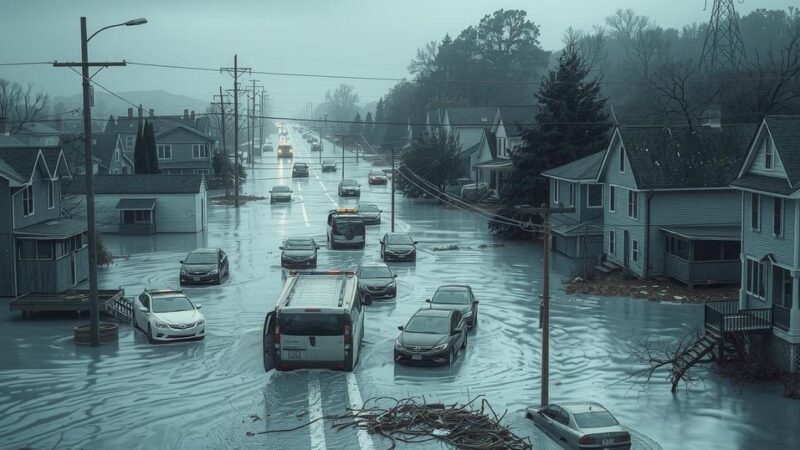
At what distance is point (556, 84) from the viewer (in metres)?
62.7

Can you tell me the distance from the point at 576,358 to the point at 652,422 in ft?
21.1

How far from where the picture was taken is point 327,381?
24172 millimetres

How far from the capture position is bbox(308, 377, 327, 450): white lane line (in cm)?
1919

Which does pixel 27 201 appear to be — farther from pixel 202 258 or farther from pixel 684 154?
pixel 684 154

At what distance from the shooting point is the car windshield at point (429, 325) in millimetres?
27609

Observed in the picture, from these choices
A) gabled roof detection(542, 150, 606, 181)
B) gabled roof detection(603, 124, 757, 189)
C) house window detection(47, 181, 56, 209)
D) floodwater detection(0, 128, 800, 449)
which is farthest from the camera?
gabled roof detection(542, 150, 606, 181)

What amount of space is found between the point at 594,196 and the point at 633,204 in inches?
278

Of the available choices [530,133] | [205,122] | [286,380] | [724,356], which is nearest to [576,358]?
[724,356]

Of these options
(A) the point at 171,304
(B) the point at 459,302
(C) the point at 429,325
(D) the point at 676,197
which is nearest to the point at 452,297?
(B) the point at 459,302

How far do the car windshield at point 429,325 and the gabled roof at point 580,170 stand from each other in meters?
23.8

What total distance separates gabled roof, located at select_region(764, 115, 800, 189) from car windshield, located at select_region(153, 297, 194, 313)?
1979 cm

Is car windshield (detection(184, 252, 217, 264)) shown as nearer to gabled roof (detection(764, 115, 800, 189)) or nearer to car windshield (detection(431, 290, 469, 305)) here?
car windshield (detection(431, 290, 469, 305))

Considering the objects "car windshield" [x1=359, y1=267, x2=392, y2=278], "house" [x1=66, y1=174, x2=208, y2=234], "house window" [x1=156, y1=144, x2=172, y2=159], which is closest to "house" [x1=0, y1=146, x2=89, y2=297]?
"car windshield" [x1=359, y1=267, x2=392, y2=278]

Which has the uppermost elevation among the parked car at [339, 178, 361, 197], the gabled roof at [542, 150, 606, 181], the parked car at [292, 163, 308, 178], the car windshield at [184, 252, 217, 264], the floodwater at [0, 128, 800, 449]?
the gabled roof at [542, 150, 606, 181]
